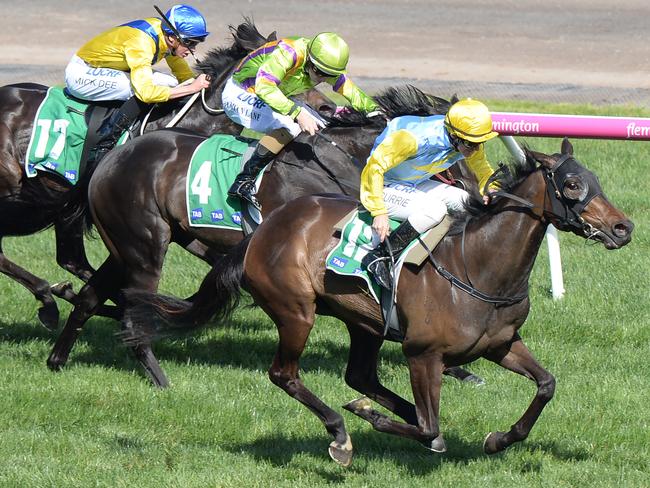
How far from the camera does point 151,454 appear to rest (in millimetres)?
6133

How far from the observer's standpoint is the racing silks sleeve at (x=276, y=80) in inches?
278

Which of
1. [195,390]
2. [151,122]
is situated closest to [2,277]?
[151,122]

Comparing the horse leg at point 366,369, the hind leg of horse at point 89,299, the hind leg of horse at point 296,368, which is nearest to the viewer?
the hind leg of horse at point 296,368

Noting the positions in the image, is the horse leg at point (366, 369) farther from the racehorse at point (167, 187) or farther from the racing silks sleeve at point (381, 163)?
the racehorse at point (167, 187)

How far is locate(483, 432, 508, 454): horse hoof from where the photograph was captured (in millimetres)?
5863

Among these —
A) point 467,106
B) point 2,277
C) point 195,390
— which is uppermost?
point 467,106

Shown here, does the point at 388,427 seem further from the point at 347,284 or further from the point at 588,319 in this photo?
the point at 588,319

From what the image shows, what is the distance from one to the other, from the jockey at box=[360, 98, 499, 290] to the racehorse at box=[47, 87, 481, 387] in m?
0.89

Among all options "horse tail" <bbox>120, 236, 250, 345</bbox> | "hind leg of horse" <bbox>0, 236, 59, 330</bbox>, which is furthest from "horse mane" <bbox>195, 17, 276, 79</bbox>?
"horse tail" <bbox>120, 236, 250, 345</bbox>

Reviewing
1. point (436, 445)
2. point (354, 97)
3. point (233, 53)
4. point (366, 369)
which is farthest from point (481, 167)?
point (233, 53)

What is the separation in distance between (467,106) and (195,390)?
2506 millimetres

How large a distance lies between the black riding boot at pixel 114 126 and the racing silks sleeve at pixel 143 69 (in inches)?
7.0

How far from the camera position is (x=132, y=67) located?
8.08 metres

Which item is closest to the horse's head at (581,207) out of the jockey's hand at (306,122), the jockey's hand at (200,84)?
the jockey's hand at (306,122)
